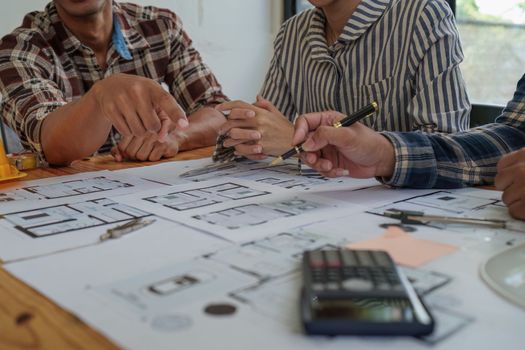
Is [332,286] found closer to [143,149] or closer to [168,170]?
[168,170]

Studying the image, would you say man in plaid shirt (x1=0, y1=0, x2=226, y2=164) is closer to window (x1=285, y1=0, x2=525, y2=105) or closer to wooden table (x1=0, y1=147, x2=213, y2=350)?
wooden table (x1=0, y1=147, x2=213, y2=350)

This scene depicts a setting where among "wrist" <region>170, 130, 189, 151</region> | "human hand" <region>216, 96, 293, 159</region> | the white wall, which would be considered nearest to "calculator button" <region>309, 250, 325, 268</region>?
"human hand" <region>216, 96, 293, 159</region>

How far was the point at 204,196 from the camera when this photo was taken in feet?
2.81

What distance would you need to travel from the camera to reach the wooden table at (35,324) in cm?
41

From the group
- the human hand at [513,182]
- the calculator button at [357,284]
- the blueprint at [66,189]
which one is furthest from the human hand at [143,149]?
the calculator button at [357,284]

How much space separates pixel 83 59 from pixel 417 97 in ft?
3.08

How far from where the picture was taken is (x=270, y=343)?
0.40m

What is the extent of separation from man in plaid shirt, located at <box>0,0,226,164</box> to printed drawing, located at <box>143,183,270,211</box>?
0.13m

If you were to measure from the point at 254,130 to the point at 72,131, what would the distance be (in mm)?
394

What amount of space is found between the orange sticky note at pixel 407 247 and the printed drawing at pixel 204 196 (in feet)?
0.91

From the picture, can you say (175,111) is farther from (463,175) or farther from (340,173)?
(463,175)

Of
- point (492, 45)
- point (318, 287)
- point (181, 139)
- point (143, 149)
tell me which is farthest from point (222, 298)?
point (492, 45)

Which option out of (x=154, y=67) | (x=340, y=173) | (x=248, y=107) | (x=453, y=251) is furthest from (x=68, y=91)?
(x=453, y=251)

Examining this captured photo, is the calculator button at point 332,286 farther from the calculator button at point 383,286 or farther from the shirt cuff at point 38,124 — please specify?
the shirt cuff at point 38,124
